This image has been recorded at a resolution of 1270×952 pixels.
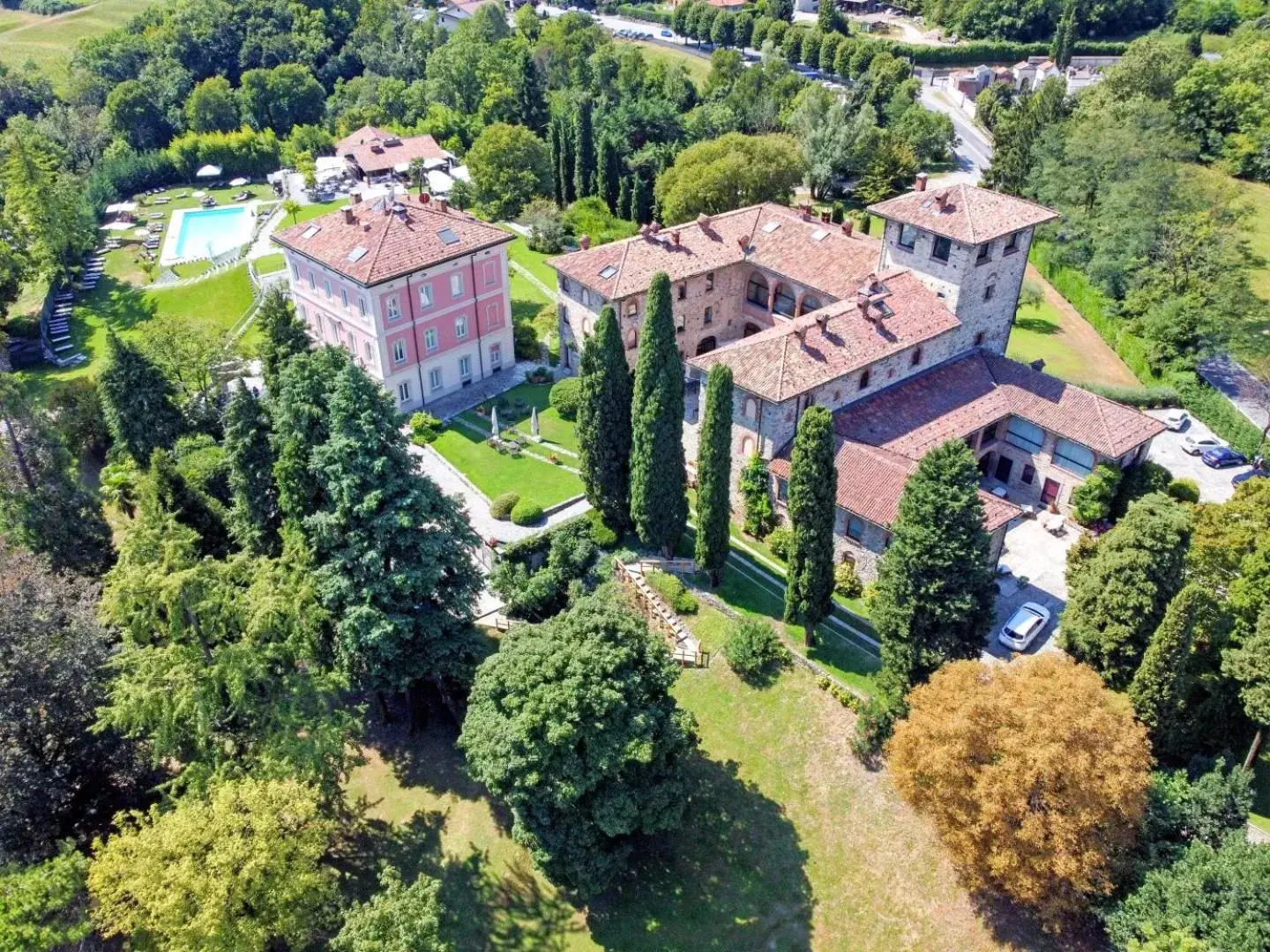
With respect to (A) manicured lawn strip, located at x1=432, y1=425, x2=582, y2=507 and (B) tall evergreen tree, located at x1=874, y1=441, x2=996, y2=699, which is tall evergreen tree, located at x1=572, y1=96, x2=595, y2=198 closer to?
(A) manicured lawn strip, located at x1=432, y1=425, x2=582, y2=507

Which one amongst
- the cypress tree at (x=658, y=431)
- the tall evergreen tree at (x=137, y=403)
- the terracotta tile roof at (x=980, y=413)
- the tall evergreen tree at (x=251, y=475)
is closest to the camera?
the cypress tree at (x=658, y=431)

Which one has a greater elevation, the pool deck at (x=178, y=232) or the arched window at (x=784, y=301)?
the arched window at (x=784, y=301)

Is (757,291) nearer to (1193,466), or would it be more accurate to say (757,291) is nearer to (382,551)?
(1193,466)

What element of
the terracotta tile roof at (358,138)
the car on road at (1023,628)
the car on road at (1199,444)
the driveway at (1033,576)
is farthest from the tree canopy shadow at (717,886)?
the terracotta tile roof at (358,138)

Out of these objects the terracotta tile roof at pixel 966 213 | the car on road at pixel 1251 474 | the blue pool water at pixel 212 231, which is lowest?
the blue pool water at pixel 212 231

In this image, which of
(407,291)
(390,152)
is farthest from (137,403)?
(390,152)

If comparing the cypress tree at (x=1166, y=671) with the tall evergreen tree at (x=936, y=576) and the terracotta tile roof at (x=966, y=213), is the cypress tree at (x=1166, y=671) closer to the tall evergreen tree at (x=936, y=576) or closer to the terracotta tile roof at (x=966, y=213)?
the tall evergreen tree at (x=936, y=576)

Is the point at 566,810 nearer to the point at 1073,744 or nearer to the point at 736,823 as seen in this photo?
the point at 736,823
